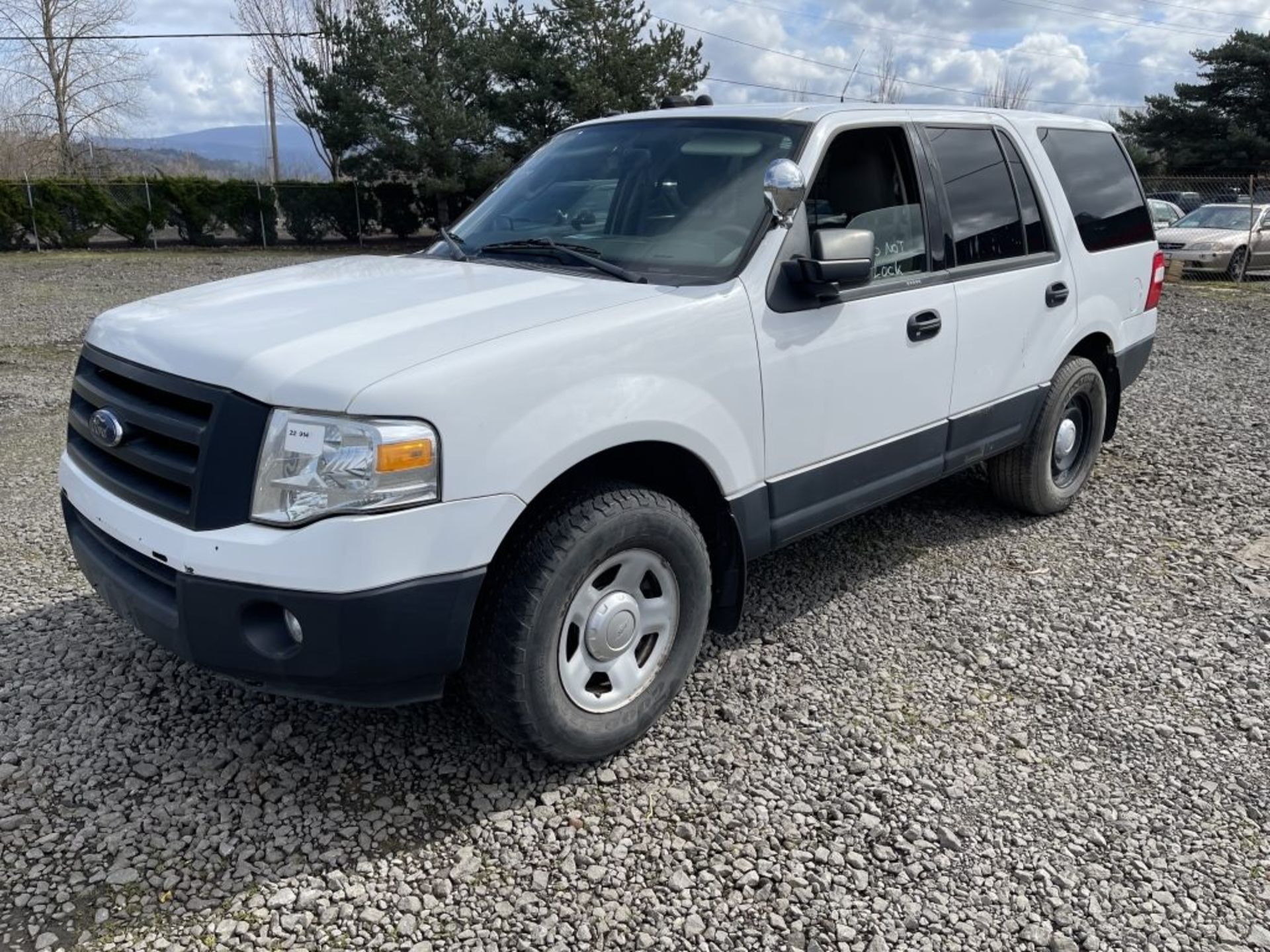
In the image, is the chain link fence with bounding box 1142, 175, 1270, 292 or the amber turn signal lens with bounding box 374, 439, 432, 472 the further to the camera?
the chain link fence with bounding box 1142, 175, 1270, 292

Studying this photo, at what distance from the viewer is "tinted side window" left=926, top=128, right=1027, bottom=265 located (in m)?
4.25

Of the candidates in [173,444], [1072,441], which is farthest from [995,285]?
[173,444]

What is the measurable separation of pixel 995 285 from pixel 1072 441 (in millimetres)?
1437

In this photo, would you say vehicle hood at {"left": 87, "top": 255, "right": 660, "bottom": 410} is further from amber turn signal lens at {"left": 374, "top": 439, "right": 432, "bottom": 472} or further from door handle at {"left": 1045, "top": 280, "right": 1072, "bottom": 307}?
door handle at {"left": 1045, "top": 280, "right": 1072, "bottom": 307}

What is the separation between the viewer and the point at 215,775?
312 cm

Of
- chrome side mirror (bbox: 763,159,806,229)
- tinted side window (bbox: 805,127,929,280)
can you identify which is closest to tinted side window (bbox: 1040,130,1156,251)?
tinted side window (bbox: 805,127,929,280)

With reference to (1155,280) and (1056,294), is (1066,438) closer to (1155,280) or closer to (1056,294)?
(1056,294)

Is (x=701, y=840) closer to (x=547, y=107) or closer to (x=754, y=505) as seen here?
(x=754, y=505)

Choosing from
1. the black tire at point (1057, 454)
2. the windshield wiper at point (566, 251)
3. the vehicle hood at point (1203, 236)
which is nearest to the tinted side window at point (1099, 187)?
the black tire at point (1057, 454)

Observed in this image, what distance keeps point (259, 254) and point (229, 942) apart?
24938 millimetres

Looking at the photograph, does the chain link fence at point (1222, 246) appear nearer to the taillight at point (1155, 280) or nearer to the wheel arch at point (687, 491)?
the taillight at point (1155, 280)

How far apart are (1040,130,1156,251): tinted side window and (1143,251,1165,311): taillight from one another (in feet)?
0.42

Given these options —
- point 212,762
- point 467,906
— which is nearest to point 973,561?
point 467,906

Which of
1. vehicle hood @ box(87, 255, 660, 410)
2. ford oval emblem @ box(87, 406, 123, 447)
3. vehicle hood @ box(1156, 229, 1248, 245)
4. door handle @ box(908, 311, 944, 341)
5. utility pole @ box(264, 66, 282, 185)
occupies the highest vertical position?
utility pole @ box(264, 66, 282, 185)
